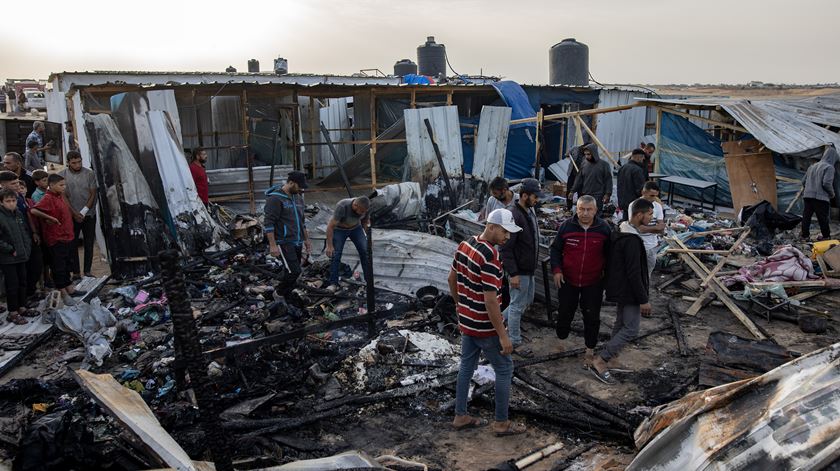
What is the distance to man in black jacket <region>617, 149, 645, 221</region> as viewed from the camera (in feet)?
30.3

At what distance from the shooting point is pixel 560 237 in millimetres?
5414

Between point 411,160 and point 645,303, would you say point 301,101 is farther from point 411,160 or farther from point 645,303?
point 645,303

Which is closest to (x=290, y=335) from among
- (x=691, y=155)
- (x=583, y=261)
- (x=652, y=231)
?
(x=583, y=261)

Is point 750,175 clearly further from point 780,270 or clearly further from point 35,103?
point 35,103

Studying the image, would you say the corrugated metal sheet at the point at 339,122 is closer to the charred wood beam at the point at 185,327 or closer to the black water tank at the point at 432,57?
the black water tank at the point at 432,57

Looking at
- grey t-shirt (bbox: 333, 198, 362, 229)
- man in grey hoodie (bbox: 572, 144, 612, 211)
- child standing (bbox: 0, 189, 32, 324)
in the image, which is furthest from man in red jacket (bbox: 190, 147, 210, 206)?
man in grey hoodie (bbox: 572, 144, 612, 211)

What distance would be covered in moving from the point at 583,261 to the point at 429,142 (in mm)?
8155

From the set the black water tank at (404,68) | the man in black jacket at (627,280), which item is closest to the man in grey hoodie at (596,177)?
the man in black jacket at (627,280)

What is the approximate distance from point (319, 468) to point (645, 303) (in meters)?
3.33

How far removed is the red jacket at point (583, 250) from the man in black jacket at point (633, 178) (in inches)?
170

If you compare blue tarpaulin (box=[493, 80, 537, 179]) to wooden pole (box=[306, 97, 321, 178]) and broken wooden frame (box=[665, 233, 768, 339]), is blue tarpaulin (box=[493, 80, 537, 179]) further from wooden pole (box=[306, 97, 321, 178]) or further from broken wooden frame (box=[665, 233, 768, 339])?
broken wooden frame (box=[665, 233, 768, 339])

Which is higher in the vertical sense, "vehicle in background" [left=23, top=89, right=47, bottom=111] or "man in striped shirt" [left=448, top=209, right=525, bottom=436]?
"vehicle in background" [left=23, top=89, right=47, bottom=111]

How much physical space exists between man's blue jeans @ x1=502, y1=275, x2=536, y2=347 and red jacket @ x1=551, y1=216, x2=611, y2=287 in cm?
49

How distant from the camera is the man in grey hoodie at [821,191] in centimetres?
988
